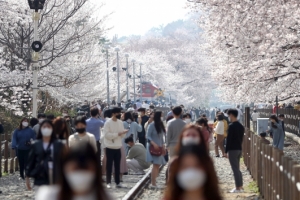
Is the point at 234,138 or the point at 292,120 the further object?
the point at 292,120

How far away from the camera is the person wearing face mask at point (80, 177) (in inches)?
188

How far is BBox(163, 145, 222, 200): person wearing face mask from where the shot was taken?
484cm

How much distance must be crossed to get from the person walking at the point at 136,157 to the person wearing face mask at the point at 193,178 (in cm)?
1614

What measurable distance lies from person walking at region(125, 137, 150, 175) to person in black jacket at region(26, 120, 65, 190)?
1088 cm

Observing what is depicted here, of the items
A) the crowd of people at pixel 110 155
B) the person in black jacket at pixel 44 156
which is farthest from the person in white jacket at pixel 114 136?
the person in black jacket at pixel 44 156

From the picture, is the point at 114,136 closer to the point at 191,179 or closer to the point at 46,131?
the point at 46,131

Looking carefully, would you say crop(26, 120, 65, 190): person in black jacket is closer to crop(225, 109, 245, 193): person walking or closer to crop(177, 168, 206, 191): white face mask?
crop(177, 168, 206, 191): white face mask

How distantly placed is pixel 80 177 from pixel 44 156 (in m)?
5.39

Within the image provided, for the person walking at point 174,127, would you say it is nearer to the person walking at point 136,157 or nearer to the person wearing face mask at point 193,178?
the person walking at point 136,157

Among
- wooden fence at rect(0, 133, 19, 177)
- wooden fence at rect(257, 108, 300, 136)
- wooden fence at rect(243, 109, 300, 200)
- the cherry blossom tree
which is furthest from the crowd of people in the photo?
wooden fence at rect(257, 108, 300, 136)

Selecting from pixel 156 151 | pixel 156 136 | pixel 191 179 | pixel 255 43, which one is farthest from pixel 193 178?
pixel 255 43

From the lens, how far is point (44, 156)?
10.1 metres

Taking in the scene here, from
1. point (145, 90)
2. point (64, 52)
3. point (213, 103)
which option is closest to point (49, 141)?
point (64, 52)

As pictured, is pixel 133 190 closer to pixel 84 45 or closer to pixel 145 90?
pixel 84 45
